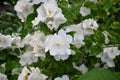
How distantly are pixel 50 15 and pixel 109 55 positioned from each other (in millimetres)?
459

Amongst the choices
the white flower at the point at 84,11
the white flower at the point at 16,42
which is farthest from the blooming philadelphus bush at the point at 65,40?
the white flower at the point at 16,42

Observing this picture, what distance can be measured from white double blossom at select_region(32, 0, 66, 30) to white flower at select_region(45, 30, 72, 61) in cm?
5

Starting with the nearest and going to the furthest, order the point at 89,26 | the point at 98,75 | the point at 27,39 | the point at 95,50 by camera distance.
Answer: the point at 98,75, the point at 95,50, the point at 89,26, the point at 27,39

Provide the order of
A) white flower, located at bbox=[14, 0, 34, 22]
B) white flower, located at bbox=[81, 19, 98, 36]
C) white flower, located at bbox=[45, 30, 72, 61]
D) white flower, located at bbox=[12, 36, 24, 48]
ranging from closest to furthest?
white flower, located at bbox=[45, 30, 72, 61] → white flower, located at bbox=[14, 0, 34, 22] → white flower, located at bbox=[81, 19, 98, 36] → white flower, located at bbox=[12, 36, 24, 48]

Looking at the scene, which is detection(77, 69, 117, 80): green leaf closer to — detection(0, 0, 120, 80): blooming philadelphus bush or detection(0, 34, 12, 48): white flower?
detection(0, 0, 120, 80): blooming philadelphus bush

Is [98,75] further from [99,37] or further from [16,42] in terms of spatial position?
[16,42]

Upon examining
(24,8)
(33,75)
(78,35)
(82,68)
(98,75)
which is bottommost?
(98,75)

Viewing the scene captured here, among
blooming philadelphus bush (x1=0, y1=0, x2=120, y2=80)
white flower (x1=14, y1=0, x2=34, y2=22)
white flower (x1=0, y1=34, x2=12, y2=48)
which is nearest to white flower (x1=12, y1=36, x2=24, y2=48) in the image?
white flower (x1=0, y1=34, x2=12, y2=48)

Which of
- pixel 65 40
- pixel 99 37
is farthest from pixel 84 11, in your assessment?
pixel 65 40

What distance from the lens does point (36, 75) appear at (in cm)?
200

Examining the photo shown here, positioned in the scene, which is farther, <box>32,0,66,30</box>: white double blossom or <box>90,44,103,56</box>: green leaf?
<box>90,44,103,56</box>: green leaf

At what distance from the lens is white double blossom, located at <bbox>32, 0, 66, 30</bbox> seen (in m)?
1.90

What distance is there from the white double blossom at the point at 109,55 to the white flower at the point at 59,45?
0.30m

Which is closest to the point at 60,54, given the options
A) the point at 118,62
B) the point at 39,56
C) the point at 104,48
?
the point at 39,56
